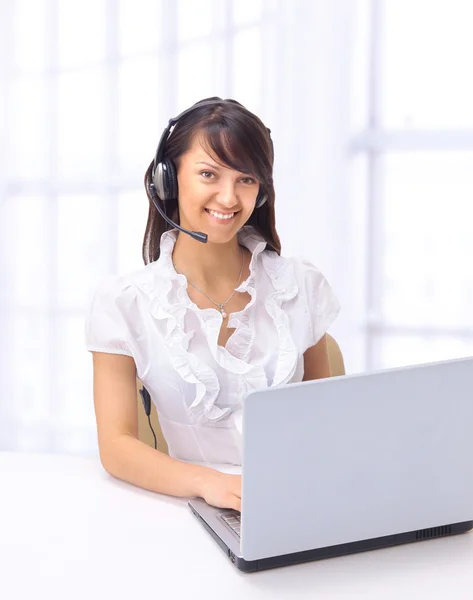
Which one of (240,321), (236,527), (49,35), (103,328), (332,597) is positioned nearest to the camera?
(332,597)

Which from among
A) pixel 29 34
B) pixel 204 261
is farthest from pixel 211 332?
pixel 29 34

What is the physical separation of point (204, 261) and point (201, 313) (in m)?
0.15

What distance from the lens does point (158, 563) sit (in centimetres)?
100

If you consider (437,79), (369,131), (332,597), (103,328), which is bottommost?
(332,597)

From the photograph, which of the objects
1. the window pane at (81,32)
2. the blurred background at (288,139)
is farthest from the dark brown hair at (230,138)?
the window pane at (81,32)

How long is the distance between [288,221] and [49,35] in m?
1.09

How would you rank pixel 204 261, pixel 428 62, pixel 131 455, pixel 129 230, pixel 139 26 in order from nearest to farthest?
1. pixel 131 455
2. pixel 204 261
3. pixel 428 62
4. pixel 139 26
5. pixel 129 230

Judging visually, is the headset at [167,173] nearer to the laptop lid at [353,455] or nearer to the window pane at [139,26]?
the laptop lid at [353,455]

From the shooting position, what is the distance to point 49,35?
274 centimetres

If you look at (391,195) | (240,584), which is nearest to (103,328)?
(240,584)

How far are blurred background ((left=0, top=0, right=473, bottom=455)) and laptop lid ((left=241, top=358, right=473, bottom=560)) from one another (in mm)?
1643

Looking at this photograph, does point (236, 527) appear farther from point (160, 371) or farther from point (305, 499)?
point (160, 371)

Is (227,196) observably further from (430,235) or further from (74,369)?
(74,369)

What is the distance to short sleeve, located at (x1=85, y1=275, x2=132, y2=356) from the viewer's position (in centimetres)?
147
